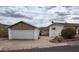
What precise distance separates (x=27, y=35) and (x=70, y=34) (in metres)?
0.62

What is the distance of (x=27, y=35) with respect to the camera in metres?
3.32

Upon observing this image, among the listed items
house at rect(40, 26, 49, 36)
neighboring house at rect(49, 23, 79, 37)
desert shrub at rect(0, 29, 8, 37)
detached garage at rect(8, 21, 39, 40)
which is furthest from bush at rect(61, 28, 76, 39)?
desert shrub at rect(0, 29, 8, 37)

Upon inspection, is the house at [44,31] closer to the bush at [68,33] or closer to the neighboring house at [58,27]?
the neighboring house at [58,27]

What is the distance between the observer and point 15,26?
330 cm

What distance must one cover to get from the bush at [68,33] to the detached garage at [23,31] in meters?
0.39

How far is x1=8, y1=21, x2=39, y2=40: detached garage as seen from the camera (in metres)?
3.30

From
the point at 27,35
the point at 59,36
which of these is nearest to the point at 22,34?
the point at 27,35

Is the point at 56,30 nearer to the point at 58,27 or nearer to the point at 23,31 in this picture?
the point at 58,27

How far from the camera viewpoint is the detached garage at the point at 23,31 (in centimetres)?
330

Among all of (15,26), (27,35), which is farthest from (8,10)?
(27,35)

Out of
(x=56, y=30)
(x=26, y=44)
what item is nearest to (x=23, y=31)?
(x=26, y=44)
